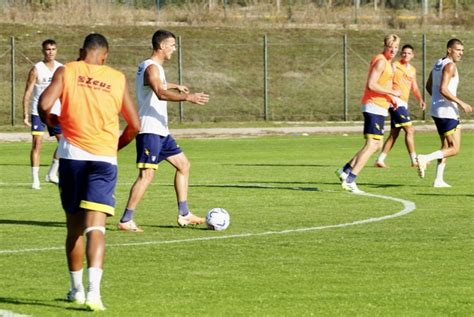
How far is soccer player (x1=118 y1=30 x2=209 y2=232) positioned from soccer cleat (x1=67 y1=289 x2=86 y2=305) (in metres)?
4.87

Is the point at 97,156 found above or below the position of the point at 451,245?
above

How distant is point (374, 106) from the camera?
66.0ft

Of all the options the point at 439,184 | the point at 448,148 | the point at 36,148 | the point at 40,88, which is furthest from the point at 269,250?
the point at 40,88

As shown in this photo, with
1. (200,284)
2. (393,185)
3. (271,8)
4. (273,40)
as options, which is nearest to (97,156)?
(200,284)

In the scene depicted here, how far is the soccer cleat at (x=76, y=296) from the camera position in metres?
9.95

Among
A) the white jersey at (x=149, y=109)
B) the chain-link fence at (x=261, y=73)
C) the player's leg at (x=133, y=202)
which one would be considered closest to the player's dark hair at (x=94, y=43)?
the white jersey at (x=149, y=109)

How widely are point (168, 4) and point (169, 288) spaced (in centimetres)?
5282

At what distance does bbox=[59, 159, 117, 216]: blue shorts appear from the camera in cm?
989

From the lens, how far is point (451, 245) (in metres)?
13.4

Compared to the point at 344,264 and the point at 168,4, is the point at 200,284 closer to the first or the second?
the point at 344,264

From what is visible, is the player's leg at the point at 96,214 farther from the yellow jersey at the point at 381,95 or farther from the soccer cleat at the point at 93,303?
the yellow jersey at the point at 381,95

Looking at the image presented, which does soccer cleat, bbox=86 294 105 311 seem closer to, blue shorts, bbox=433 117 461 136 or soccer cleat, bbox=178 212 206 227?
soccer cleat, bbox=178 212 206 227

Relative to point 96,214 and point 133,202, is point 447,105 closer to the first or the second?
point 133,202

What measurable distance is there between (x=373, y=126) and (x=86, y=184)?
10582mm
